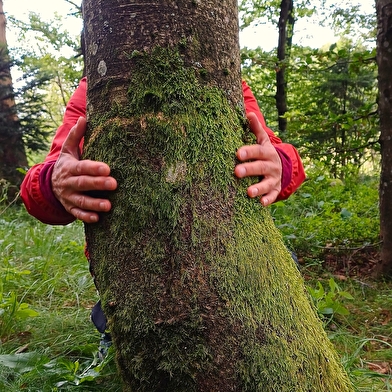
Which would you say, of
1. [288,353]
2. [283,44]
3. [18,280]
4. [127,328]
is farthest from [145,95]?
[283,44]

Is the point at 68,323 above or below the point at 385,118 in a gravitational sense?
below

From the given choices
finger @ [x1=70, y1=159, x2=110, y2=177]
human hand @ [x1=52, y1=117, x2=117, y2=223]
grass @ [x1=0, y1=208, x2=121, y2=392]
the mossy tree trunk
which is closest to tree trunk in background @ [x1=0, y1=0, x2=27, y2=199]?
grass @ [x1=0, y1=208, x2=121, y2=392]

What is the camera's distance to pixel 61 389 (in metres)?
1.52

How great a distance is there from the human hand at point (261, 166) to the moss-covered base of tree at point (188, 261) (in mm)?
35

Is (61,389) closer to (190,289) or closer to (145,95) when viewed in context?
(190,289)

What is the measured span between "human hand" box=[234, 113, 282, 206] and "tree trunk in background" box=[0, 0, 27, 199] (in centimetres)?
620

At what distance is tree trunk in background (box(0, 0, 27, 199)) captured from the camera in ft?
21.5

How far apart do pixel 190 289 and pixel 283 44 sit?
9363mm

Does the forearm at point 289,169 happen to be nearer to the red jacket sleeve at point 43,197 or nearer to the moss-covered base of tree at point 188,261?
the moss-covered base of tree at point 188,261

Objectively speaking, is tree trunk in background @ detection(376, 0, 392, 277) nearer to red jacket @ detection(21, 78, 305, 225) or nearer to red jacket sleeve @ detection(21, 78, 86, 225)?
red jacket @ detection(21, 78, 305, 225)

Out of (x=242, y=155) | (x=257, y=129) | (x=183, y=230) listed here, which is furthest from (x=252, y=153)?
(x=183, y=230)

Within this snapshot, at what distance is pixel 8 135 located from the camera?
21.8 ft

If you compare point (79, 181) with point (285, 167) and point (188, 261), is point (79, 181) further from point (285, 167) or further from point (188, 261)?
point (285, 167)

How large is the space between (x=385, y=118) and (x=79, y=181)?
9.72 feet
